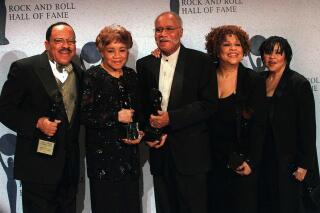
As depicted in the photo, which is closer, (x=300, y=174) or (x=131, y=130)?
(x=131, y=130)

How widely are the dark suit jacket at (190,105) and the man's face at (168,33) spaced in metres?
0.07

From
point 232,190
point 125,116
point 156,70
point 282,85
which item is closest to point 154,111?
point 125,116

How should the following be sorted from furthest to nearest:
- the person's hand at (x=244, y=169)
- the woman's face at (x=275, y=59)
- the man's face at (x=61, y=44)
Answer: the woman's face at (x=275, y=59)
the person's hand at (x=244, y=169)
the man's face at (x=61, y=44)

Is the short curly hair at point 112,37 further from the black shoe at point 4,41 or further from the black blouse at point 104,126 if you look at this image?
the black shoe at point 4,41

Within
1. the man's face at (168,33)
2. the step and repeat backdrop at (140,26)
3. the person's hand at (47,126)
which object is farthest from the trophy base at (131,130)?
the step and repeat backdrop at (140,26)

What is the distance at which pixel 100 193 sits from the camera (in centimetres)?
222

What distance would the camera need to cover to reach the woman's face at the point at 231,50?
2.39 metres

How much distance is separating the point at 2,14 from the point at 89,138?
1196 mm

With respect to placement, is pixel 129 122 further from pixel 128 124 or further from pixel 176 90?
pixel 176 90

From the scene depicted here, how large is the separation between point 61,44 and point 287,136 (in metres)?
1.37

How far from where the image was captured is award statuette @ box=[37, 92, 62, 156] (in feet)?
7.11

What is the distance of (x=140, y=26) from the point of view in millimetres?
2898

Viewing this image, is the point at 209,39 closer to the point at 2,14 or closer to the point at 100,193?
the point at 100,193

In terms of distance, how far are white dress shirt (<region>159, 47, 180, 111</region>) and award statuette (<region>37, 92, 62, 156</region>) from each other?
0.55 meters
